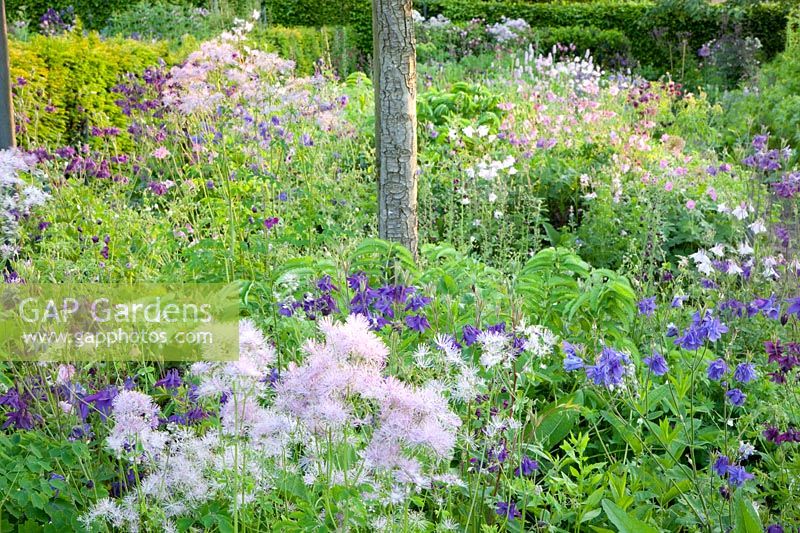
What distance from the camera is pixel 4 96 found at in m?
5.53

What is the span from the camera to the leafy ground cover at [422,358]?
184 cm

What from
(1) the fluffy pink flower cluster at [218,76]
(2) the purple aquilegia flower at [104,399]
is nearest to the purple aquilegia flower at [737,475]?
(2) the purple aquilegia flower at [104,399]

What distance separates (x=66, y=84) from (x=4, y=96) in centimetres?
173

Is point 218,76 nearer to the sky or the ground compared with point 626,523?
nearer to the sky

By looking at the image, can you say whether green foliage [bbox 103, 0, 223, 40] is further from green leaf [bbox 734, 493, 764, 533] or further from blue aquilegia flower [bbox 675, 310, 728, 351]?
green leaf [bbox 734, 493, 764, 533]

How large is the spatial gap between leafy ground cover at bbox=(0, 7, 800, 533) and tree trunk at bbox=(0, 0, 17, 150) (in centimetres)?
49

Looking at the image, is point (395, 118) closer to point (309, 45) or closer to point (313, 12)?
point (309, 45)

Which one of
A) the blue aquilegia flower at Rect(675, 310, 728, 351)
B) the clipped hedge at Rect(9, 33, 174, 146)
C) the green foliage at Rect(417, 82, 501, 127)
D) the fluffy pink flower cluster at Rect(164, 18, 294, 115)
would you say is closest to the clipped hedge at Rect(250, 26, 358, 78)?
the clipped hedge at Rect(9, 33, 174, 146)

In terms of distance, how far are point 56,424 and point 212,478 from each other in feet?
2.52

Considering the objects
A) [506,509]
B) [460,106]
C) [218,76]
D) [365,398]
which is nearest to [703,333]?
[506,509]

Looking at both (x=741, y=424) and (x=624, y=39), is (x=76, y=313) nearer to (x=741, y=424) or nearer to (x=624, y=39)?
(x=741, y=424)

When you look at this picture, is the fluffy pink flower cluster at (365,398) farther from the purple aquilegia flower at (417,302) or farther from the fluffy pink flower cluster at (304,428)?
the purple aquilegia flower at (417,302)

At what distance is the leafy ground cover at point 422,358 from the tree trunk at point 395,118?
20cm

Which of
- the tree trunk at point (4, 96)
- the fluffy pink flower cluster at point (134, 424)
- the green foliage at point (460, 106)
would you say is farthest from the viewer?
the green foliage at point (460, 106)
